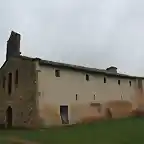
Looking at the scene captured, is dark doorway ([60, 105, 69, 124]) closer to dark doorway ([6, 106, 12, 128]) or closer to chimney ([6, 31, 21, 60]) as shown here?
dark doorway ([6, 106, 12, 128])

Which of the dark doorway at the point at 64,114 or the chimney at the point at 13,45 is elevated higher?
the chimney at the point at 13,45

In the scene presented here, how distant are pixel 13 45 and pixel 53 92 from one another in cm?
1003

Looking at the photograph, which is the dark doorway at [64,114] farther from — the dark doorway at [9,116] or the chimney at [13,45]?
the chimney at [13,45]

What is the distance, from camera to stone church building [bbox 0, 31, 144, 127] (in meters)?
26.7

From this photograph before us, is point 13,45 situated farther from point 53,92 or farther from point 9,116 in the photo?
point 53,92

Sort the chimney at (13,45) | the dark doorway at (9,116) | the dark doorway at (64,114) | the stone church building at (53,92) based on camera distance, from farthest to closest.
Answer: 1. the chimney at (13,45)
2. the dark doorway at (9,116)
3. the dark doorway at (64,114)
4. the stone church building at (53,92)

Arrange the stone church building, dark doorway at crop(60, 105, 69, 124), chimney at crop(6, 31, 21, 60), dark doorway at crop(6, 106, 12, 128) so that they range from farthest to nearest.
Answer: chimney at crop(6, 31, 21, 60), dark doorway at crop(6, 106, 12, 128), dark doorway at crop(60, 105, 69, 124), the stone church building

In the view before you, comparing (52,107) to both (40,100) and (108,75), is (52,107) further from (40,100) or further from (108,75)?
(108,75)

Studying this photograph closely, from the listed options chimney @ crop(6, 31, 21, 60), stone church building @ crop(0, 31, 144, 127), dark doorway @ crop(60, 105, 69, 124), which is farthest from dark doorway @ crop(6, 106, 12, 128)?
dark doorway @ crop(60, 105, 69, 124)

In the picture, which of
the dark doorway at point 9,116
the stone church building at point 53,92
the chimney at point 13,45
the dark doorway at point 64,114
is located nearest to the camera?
the stone church building at point 53,92

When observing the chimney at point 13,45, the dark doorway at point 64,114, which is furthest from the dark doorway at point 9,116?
the dark doorway at point 64,114

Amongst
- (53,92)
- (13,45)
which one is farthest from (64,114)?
(13,45)

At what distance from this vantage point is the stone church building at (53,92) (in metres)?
26.7

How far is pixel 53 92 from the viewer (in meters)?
27.3
